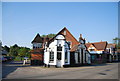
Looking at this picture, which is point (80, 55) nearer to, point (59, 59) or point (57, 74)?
point (59, 59)

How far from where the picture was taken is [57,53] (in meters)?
24.8

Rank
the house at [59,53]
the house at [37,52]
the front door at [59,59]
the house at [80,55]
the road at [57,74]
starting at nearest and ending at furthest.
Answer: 1. the road at [57,74]
2. the front door at [59,59]
3. the house at [59,53]
4. the house at [80,55]
5. the house at [37,52]

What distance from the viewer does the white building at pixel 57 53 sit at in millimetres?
24484

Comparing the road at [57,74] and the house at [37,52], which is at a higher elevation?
the house at [37,52]

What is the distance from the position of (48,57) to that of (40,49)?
7807 millimetres

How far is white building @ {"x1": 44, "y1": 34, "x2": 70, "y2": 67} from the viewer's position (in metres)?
24.5

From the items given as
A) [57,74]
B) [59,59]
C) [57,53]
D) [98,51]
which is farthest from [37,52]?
[98,51]

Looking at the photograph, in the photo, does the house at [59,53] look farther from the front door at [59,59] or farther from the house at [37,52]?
the house at [37,52]

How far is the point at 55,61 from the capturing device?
2431cm

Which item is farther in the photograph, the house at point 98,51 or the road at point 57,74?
the house at point 98,51

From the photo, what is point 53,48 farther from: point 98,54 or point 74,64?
point 98,54

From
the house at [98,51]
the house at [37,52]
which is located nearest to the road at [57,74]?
the house at [37,52]

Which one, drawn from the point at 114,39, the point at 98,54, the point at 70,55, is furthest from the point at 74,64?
the point at 114,39

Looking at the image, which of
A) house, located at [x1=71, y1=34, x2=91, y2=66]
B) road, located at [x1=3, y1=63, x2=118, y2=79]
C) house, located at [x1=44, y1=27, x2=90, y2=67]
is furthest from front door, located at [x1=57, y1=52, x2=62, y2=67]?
road, located at [x1=3, y1=63, x2=118, y2=79]
